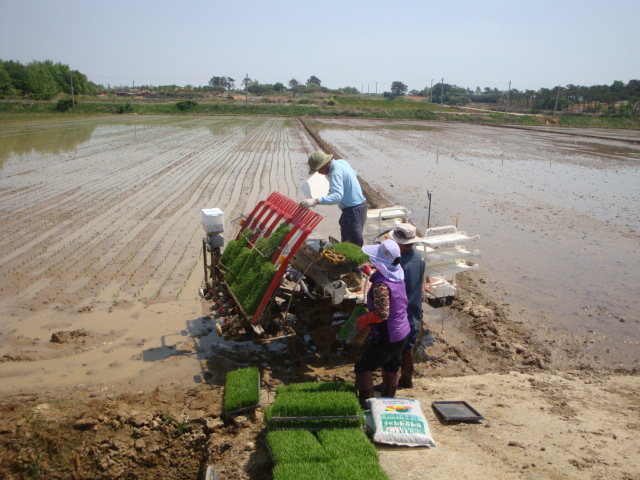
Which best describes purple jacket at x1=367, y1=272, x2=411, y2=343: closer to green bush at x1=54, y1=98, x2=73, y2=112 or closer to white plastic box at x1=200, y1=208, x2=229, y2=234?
white plastic box at x1=200, y1=208, x2=229, y2=234

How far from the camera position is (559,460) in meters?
3.45

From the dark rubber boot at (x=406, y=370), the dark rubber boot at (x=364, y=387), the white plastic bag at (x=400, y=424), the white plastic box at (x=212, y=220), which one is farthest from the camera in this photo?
the white plastic box at (x=212, y=220)

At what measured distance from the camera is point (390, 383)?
4.30 m

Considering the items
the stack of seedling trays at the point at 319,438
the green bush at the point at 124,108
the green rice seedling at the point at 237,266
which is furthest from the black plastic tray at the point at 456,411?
the green bush at the point at 124,108

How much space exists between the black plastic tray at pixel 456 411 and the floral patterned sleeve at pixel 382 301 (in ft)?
3.10

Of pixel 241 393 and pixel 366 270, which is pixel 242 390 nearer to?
pixel 241 393

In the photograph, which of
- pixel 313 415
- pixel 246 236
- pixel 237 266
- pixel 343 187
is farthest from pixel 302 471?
pixel 246 236

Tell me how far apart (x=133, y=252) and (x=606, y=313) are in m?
7.58

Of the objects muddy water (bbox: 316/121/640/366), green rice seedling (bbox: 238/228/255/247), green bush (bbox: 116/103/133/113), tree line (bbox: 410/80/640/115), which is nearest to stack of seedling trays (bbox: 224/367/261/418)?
green rice seedling (bbox: 238/228/255/247)

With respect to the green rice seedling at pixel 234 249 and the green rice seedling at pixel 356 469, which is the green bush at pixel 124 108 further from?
the green rice seedling at pixel 356 469

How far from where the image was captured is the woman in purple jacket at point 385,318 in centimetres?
390

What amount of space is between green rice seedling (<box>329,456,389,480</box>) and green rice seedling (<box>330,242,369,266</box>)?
201 cm

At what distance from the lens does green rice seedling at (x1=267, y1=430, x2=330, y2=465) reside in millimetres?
3164

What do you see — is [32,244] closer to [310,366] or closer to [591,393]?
[310,366]
